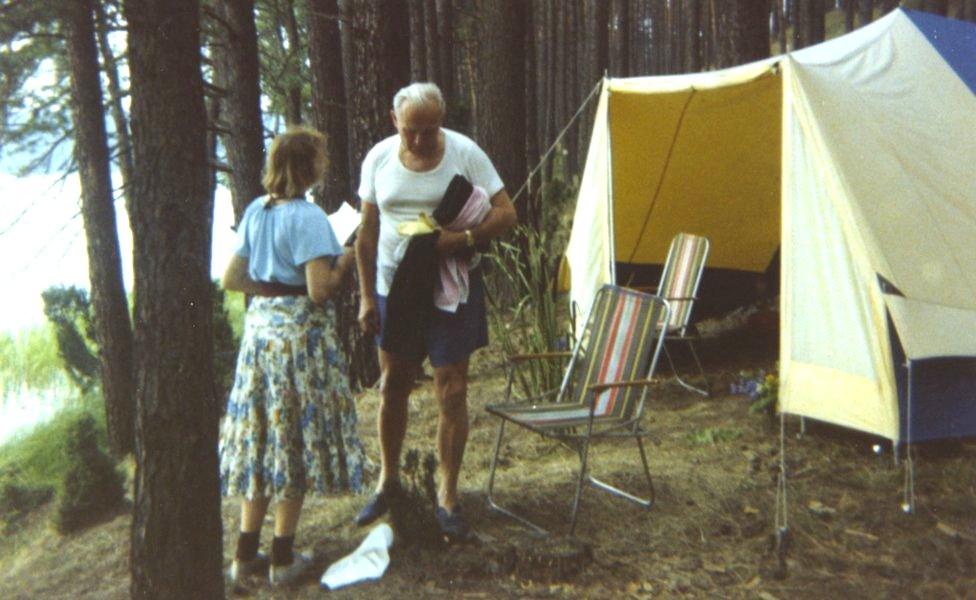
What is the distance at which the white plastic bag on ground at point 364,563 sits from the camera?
14.1 ft

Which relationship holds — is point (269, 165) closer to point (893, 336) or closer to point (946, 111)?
point (893, 336)

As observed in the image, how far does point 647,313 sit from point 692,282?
2.55 metres

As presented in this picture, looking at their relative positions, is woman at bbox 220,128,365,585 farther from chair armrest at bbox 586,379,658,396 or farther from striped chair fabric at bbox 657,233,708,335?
striped chair fabric at bbox 657,233,708,335

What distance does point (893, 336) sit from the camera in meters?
5.20

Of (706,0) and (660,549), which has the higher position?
(706,0)

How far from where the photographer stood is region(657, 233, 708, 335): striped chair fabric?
7762 millimetres

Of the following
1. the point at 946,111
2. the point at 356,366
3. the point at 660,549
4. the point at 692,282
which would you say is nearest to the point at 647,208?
the point at 692,282

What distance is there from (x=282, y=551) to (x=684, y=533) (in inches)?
63.1

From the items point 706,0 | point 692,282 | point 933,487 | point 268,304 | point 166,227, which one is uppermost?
point 706,0

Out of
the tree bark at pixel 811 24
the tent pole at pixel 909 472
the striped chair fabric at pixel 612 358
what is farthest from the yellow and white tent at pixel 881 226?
the tree bark at pixel 811 24

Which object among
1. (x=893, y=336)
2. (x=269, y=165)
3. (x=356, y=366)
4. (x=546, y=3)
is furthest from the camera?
(x=546, y=3)

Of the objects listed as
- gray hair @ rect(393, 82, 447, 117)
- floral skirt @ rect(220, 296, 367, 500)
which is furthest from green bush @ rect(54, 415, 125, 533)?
gray hair @ rect(393, 82, 447, 117)

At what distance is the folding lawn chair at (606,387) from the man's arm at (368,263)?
0.62 m

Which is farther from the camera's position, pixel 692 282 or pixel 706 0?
pixel 706 0
